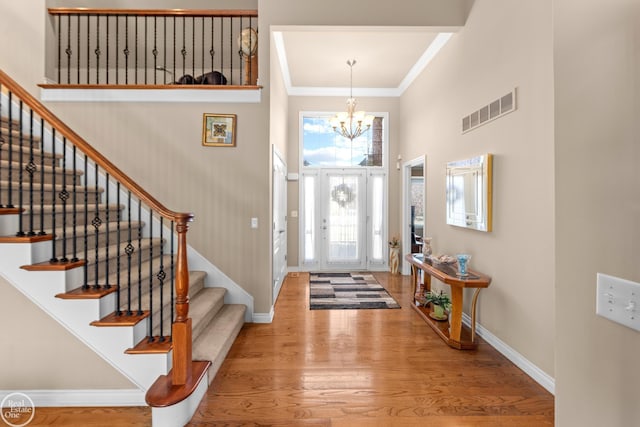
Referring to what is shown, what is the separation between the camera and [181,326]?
2.13 m

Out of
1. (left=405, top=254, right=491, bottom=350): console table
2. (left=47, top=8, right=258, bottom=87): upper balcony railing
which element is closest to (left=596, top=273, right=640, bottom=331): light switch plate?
(left=405, top=254, right=491, bottom=350): console table

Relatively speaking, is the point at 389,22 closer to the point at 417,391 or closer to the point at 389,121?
the point at 389,121

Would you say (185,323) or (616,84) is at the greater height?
(616,84)

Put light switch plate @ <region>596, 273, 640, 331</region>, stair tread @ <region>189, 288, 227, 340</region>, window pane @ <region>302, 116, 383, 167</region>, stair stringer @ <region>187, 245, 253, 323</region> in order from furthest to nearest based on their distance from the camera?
window pane @ <region>302, 116, 383, 167</region> → stair stringer @ <region>187, 245, 253, 323</region> → stair tread @ <region>189, 288, 227, 340</region> → light switch plate @ <region>596, 273, 640, 331</region>

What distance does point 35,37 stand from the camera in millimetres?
3660

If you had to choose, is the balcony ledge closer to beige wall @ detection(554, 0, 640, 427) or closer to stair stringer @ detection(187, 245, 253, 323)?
stair stringer @ detection(187, 245, 253, 323)

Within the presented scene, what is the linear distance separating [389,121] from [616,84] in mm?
5823

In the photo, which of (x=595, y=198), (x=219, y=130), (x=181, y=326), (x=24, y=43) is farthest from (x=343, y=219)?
(x=595, y=198)

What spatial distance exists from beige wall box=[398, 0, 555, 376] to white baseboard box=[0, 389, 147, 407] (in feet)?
10.1

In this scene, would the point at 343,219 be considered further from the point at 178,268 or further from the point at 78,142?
the point at 78,142

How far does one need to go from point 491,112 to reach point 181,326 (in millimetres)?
3321

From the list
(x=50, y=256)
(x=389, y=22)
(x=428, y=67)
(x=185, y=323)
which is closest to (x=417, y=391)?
(x=185, y=323)

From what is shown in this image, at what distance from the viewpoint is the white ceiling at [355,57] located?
4.25 m

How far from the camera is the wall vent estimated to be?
2803 millimetres
